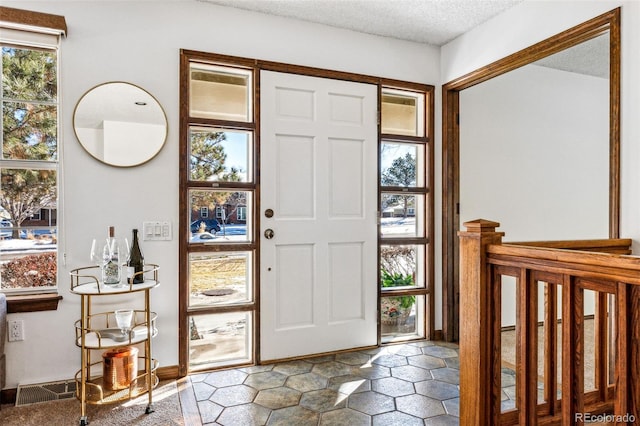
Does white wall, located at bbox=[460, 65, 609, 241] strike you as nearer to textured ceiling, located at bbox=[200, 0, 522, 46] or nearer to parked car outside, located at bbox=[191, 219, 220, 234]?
textured ceiling, located at bbox=[200, 0, 522, 46]

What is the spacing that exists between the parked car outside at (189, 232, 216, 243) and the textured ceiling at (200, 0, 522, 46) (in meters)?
1.56

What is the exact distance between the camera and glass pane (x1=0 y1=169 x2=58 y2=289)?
2.31 metres

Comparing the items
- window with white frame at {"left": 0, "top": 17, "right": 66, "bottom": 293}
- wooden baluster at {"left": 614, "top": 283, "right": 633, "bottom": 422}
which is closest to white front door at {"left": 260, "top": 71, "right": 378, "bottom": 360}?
window with white frame at {"left": 0, "top": 17, "right": 66, "bottom": 293}

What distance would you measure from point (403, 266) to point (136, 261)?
205 cm

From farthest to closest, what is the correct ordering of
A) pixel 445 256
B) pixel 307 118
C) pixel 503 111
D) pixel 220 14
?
pixel 503 111
pixel 445 256
pixel 307 118
pixel 220 14

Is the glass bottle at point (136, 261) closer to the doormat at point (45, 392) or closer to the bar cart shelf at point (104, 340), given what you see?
the bar cart shelf at point (104, 340)

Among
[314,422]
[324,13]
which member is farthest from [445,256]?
[324,13]

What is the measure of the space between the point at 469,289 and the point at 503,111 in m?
2.73

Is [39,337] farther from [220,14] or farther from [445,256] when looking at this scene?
[445,256]

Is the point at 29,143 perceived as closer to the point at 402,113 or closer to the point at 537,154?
the point at 402,113

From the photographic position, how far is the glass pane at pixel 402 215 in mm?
3285

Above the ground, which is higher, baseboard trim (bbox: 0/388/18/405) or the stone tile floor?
baseboard trim (bbox: 0/388/18/405)

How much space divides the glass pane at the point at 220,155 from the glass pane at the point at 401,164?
1.11 metres

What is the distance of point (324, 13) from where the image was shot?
9.25 ft
